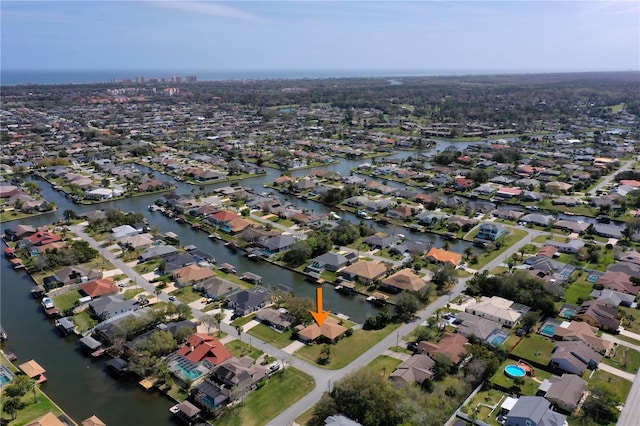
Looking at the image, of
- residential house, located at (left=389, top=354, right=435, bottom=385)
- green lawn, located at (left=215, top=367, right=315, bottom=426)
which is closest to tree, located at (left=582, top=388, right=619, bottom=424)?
residential house, located at (left=389, top=354, right=435, bottom=385)

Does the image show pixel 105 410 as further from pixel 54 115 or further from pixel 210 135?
pixel 54 115

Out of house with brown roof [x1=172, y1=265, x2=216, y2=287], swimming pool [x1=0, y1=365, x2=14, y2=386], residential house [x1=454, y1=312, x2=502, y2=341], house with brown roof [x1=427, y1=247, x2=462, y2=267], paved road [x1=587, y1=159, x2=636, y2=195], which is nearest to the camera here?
swimming pool [x1=0, y1=365, x2=14, y2=386]

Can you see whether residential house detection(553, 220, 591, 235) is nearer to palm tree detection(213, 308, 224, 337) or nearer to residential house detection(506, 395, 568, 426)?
residential house detection(506, 395, 568, 426)

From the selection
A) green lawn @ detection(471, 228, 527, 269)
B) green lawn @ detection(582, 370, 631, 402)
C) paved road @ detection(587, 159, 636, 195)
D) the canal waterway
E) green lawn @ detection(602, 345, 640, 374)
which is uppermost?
paved road @ detection(587, 159, 636, 195)

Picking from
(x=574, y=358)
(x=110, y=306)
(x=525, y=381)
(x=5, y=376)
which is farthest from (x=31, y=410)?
(x=574, y=358)

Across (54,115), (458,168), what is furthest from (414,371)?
(54,115)

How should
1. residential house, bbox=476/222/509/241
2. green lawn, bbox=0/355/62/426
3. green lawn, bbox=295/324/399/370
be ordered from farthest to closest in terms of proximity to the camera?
1. residential house, bbox=476/222/509/241
2. green lawn, bbox=295/324/399/370
3. green lawn, bbox=0/355/62/426

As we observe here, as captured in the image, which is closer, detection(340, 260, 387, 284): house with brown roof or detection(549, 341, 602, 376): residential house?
detection(549, 341, 602, 376): residential house
